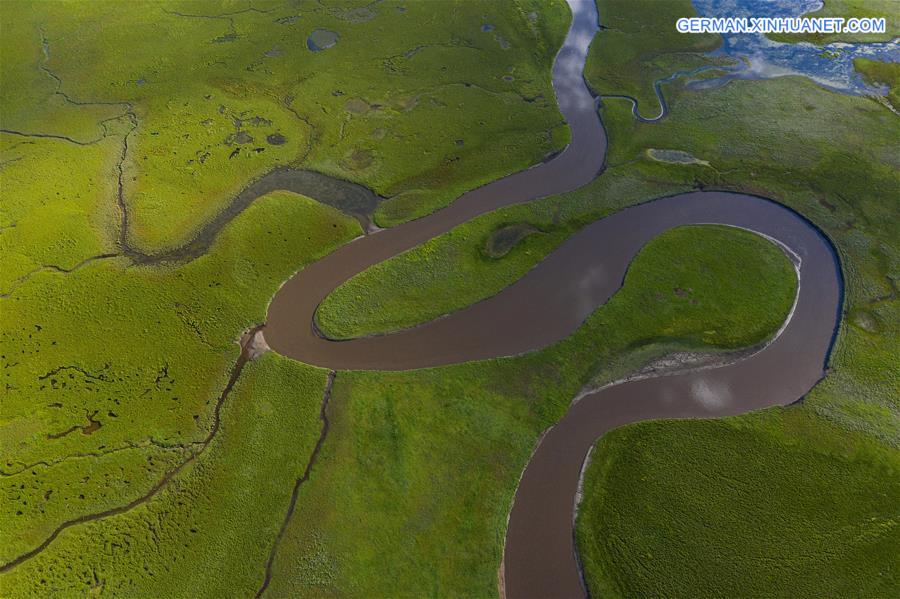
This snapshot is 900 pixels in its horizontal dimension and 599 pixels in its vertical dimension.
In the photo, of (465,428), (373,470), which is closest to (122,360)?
(373,470)

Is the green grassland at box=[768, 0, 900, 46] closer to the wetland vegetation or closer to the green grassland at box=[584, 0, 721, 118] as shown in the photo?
the green grassland at box=[584, 0, 721, 118]

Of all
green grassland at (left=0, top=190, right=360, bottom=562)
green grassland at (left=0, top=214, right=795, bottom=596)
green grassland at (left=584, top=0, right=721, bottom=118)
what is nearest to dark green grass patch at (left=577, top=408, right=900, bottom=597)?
green grassland at (left=0, top=214, right=795, bottom=596)

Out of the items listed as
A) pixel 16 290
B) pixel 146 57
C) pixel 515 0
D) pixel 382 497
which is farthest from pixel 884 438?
pixel 146 57

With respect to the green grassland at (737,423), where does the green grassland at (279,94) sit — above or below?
above

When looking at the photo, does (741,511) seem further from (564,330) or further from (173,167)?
(173,167)

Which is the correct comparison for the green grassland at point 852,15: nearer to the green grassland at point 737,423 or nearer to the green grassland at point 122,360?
the green grassland at point 737,423

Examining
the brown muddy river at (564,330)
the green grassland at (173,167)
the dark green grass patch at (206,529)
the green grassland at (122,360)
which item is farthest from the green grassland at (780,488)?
the green grassland at (122,360)
